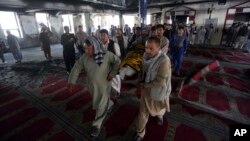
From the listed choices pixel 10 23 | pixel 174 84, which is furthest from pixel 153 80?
pixel 10 23

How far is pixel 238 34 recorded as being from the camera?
9.01 m

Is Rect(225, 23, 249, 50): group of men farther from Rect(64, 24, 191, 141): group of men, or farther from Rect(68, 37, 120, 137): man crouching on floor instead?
Rect(68, 37, 120, 137): man crouching on floor

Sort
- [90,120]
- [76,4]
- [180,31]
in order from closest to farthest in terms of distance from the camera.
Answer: [90,120] → [180,31] → [76,4]

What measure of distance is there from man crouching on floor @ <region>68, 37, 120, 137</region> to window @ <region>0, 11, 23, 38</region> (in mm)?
13796

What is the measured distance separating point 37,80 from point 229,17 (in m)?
13.4

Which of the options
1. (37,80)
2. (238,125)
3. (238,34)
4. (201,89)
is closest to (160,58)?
(238,125)

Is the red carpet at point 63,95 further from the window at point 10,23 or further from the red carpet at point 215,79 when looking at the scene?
the window at point 10,23

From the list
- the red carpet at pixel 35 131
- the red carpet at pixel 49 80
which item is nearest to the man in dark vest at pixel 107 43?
the red carpet at pixel 35 131

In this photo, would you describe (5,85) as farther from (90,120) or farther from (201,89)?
(201,89)

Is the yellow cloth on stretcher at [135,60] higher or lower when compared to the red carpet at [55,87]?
higher

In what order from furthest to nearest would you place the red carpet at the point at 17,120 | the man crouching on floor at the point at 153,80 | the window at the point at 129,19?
the window at the point at 129,19 < the red carpet at the point at 17,120 < the man crouching on floor at the point at 153,80

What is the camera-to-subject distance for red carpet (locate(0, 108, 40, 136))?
103 inches

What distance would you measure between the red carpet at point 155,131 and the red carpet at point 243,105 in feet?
5.54

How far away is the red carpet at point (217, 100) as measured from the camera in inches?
119
